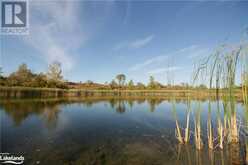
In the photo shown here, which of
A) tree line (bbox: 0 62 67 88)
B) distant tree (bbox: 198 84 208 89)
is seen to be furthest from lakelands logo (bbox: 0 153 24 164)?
tree line (bbox: 0 62 67 88)

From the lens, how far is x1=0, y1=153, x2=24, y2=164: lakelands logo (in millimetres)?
3557

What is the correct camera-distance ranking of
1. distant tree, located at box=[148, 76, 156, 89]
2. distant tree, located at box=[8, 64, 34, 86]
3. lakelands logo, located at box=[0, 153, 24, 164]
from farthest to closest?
distant tree, located at box=[148, 76, 156, 89], distant tree, located at box=[8, 64, 34, 86], lakelands logo, located at box=[0, 153, 24, 164]

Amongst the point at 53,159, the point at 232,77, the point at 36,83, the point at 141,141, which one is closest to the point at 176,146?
the point at 141,141

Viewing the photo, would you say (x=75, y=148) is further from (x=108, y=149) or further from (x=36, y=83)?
(x=36, y=83)

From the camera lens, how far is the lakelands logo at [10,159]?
3.56 meters

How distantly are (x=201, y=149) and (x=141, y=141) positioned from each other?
216 centimetres

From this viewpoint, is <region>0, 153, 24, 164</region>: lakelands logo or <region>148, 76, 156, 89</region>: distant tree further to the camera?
<region>148, 76, 156, 89</region>: distant tree

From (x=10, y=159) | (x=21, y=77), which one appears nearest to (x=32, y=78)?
(x=21, y=77)

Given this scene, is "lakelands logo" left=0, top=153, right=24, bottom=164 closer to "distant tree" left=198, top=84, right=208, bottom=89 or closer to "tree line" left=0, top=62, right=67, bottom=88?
"distant tree" left=198, top=84, right=208, bottom=89

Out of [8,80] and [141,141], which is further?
[8,80]

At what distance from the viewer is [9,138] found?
5227mm

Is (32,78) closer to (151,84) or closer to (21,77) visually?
(21,77)

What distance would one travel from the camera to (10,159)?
3.70 meters

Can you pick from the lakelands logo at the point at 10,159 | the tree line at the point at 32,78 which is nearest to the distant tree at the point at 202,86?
the lakelands logo at the point at 10,159
